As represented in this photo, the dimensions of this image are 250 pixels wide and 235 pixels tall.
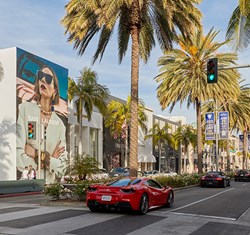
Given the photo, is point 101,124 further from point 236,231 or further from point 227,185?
point 236,231

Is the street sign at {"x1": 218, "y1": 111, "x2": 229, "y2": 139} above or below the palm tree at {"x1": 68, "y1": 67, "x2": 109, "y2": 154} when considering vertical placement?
below

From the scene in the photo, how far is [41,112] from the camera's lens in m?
35.2

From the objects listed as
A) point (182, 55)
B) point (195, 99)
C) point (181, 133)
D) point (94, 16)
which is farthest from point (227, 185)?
point (181, 133)

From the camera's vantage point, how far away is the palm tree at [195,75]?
33469 mm

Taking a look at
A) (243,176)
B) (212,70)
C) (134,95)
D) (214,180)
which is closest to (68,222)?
(212,70)

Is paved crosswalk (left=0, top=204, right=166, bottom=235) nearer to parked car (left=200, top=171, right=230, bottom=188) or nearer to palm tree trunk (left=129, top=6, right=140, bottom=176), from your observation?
palm tree trunk (left=129, top=6, right=140, bottom=176)

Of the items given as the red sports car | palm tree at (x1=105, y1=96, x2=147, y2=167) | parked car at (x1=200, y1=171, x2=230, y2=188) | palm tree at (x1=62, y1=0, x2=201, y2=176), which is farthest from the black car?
the red sports car

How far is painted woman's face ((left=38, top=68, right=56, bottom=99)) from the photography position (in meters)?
35.3

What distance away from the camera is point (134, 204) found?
12.7m

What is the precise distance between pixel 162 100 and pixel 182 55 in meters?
4.21

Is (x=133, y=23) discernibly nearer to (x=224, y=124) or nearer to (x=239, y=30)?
(x=239, y=30)

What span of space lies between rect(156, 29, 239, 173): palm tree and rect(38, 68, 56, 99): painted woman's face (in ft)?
31.2

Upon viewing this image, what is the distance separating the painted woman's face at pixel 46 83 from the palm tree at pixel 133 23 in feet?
43.9

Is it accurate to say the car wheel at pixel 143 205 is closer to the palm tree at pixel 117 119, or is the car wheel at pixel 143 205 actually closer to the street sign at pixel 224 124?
the street sign at pixel 224 124
